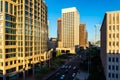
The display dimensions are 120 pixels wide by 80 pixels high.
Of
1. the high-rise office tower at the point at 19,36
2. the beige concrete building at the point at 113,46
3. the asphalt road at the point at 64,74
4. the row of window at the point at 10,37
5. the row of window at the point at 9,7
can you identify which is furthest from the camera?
the asphalt road at the point at 64,74

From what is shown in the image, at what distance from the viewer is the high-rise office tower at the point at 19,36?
72625 millimetres

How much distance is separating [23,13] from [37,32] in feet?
65.0

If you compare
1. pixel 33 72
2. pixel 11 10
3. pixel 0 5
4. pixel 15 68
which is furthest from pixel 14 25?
pixel 33 72

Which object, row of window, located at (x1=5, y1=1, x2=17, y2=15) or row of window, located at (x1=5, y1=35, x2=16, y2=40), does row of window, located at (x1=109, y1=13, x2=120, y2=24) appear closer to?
row of window, located at (x1=5, y1=1, x2=17, y2=15)

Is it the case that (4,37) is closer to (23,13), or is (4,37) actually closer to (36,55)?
(23,13)

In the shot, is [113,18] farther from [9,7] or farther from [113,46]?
[9,7]

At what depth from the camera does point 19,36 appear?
8425cm

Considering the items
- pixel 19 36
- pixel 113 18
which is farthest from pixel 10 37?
pixel 113 18

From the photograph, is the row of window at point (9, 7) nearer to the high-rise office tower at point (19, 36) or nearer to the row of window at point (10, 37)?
the high-rise office tower at point (19, 36)

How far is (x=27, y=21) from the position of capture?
8812 centimetres

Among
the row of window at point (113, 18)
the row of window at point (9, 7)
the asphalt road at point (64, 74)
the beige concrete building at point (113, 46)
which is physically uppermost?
the row of window at point (9, 7)

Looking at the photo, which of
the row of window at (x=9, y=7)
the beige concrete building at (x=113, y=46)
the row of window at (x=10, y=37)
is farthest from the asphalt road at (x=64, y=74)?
the row of window at (x=9, y=7)

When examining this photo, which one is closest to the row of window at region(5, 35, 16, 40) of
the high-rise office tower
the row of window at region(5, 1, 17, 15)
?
the high-rise office tower

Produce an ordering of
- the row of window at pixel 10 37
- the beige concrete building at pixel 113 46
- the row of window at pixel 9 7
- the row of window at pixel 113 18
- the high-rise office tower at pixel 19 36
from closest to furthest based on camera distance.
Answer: the beige concrete building at pixel 113 46 < the row of window at pixel 113 18 < the high-rise office tower at pixel 19 36 < the row of window at pixel 9 7 < the row of window at pixel 10 37
